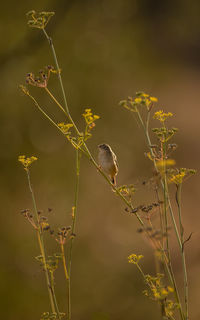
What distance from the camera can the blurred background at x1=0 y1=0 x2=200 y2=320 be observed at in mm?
4738

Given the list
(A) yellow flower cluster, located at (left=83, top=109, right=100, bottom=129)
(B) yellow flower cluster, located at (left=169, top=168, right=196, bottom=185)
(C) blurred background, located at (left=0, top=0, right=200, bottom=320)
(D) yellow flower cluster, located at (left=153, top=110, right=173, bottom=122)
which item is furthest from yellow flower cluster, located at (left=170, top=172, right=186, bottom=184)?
Answer: (C) blurred background, located at (left=0, top=0, right=200, bottom=320)

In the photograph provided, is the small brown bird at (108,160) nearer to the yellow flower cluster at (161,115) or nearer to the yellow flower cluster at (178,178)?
the yellow flower cluster at (161,115)

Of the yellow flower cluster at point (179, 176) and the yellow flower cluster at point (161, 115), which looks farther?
the yellow flower cluster at point (161, 115)

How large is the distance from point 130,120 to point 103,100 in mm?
1668

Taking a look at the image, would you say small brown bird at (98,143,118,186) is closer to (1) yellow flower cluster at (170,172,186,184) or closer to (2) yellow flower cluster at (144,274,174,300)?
(1) yellow flower cluster at (170,172,186,184)

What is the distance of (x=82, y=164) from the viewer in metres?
7.27

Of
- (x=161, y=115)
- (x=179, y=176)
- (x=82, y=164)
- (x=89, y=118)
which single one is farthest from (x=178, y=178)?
(x=82, y=164)

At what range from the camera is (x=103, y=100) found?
5.94 metres

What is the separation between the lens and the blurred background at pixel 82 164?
15.5 ft

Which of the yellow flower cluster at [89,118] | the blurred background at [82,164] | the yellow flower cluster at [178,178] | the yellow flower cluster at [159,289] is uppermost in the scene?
the blurred background at [82,164]

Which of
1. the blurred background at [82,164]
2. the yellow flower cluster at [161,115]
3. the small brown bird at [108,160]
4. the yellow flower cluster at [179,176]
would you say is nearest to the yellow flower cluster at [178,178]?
the yellow flower cluster at [179,176]

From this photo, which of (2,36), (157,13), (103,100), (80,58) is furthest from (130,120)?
(157,13)

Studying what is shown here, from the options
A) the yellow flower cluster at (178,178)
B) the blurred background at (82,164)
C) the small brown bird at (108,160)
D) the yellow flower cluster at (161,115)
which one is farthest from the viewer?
the blurred background at (82,164)

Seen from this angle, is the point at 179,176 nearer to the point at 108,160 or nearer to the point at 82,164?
the point at 108,160
